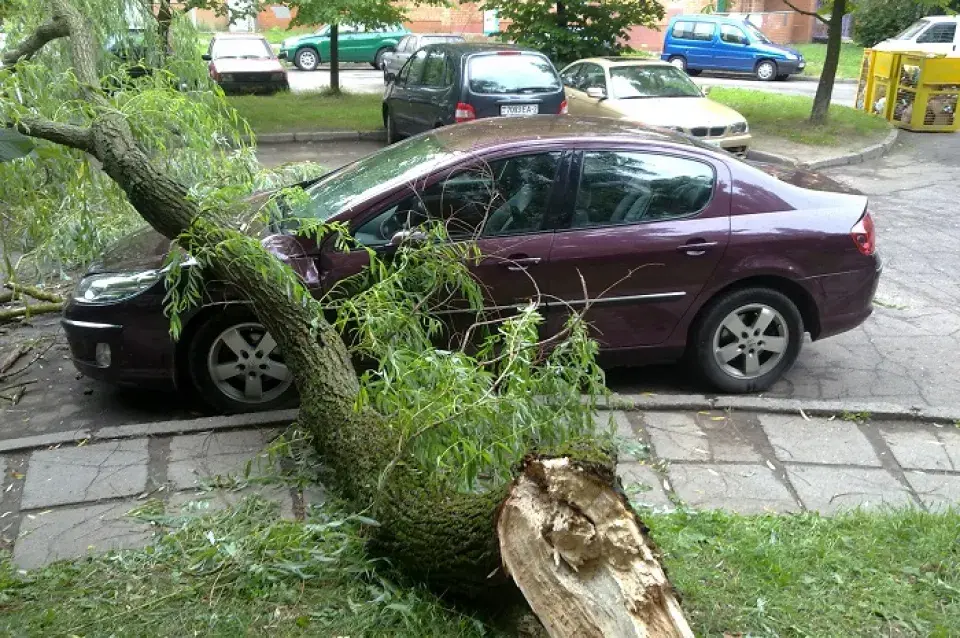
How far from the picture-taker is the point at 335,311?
519 cm

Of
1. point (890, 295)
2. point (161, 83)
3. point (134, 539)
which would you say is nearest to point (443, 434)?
point (134, 539)

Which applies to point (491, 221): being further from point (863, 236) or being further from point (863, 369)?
point (863, 369)

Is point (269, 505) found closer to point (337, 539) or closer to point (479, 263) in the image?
point (337, 539)

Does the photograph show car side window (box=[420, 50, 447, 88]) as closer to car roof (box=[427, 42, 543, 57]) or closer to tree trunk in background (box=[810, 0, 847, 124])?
car roof (box=[427, 42, 543, 57])

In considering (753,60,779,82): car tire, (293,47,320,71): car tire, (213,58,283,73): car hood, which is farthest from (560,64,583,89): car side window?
(293,47,320,71): car tire

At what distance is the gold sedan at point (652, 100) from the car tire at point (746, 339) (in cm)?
659

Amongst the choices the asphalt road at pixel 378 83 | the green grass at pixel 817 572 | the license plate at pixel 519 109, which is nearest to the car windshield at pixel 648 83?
the license plate at pixel 519 109

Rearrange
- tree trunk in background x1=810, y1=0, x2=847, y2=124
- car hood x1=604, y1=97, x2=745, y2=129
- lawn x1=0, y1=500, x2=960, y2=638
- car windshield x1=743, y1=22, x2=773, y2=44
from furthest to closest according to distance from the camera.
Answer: car windshield x1=743, y1=22, x2=773, y2=44 < tree trunk in background x1=810, y1=0, x2=847, y2=124 < car hood x1=604, y1=97, x2=745, y2=129 < lawn x1=0, y1=500, x2=960, y2=638

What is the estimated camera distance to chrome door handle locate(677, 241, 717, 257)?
5617 millimetres

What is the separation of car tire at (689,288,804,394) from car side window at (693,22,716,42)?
24.9 metres

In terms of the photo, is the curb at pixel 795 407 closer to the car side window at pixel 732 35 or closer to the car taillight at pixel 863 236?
the car taillight at pixel 863 236

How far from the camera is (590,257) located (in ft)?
18.0

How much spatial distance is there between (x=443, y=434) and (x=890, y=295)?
18.3 ft

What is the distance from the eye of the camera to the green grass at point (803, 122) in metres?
15.1
